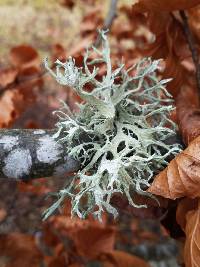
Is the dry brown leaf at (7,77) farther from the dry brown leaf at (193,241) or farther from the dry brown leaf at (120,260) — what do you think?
the dry brown leaf at (193,241)

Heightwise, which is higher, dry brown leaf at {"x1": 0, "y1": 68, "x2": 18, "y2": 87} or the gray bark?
dry brown leaf at {"x1": 0, "y1": 68, "x2": 18, "y2": 87}

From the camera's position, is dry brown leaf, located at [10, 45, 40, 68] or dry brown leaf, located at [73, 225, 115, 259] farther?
dry brown leaf, located at [10, 45, 40, 68]

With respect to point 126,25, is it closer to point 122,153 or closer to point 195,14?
point 195,14

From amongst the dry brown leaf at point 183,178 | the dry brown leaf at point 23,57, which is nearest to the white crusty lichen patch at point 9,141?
the dry brown leaf at point 183,178

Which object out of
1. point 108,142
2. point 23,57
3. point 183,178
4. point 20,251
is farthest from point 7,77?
point 183,178

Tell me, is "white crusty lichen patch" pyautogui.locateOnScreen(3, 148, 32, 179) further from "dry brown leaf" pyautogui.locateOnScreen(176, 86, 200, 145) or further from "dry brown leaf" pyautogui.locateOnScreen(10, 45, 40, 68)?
"dry brown leaf" pyautogui.locateOnScreen(10, 45, 40, 68)

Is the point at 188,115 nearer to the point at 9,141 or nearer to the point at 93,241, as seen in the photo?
the point at 9,141

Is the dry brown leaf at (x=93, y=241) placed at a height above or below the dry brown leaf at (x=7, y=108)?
below

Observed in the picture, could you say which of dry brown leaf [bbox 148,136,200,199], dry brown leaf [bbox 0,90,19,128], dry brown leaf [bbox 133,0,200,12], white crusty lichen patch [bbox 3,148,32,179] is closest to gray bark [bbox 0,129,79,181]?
white crusty lichen patch [bbox 3,148,32,179]
